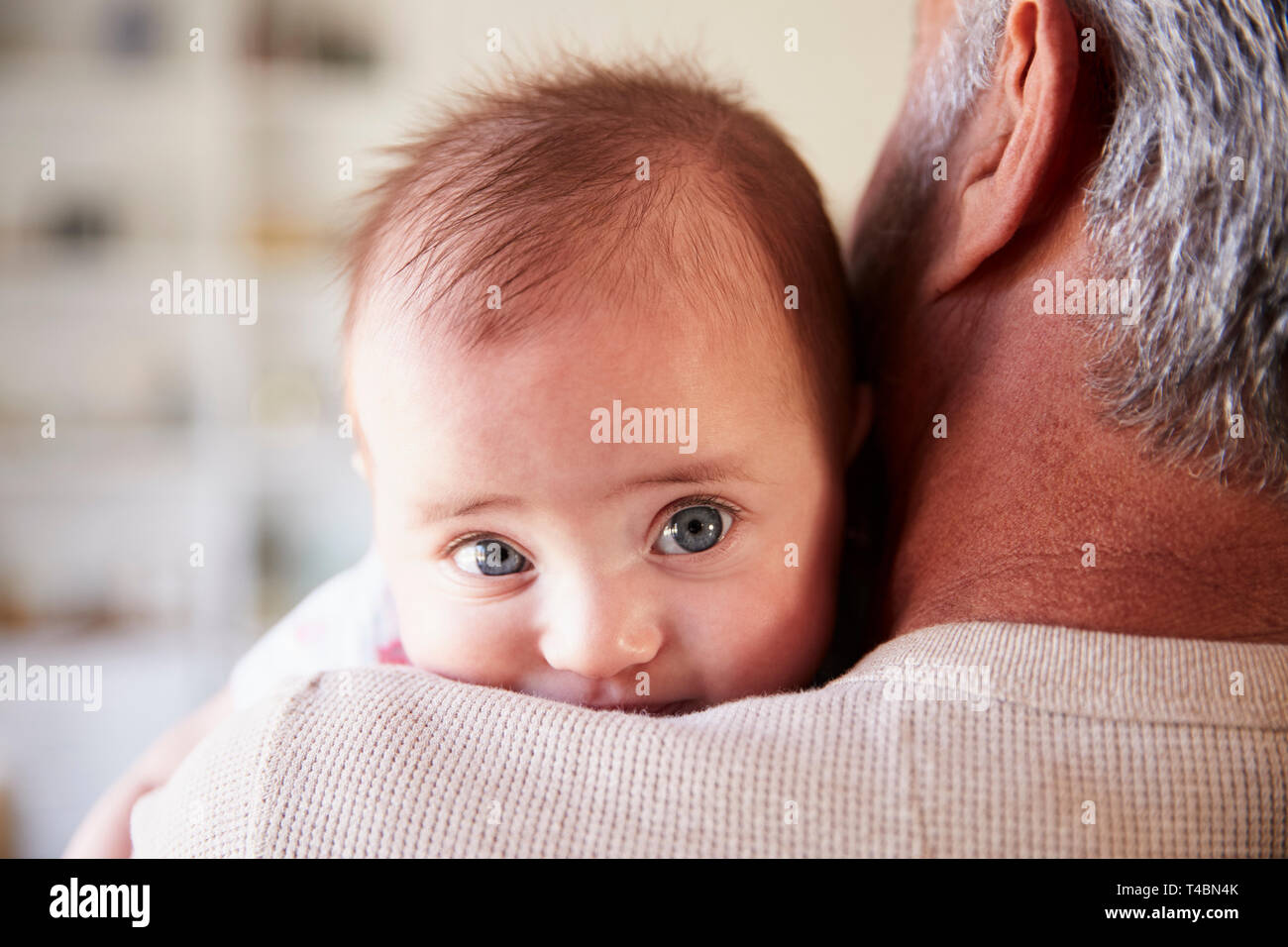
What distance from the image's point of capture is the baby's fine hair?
824 millimetres

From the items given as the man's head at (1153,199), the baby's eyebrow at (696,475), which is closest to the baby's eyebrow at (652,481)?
the baby's eyebrow at (696,475)

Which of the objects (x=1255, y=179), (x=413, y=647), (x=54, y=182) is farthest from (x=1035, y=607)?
(x=54, y=182)

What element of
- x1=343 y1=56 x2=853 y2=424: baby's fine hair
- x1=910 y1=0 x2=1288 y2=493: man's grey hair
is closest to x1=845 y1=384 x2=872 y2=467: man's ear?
x1=343 y1=56 x2=853 y2=424: baby's fine hair

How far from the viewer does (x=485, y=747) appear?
63cm

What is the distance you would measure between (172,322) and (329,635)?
9.03 feet

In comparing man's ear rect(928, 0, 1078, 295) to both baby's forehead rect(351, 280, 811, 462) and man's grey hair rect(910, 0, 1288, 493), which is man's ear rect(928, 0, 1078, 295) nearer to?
man's grey hair rect(910, 0, 1288, 493)

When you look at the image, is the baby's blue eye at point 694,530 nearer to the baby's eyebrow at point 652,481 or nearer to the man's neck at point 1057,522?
the baby's eyebrow at point 652,481

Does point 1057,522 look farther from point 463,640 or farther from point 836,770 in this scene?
point 463,640

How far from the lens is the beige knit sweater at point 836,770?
0.56 m

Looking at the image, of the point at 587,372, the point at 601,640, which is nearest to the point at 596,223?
the point at 587,372

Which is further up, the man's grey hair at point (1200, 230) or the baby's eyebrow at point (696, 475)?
the man's grey hair at point (1200, 230)

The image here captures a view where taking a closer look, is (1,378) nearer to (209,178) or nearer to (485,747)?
(209,178)

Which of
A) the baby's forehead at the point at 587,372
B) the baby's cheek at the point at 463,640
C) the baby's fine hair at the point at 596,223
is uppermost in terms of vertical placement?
the baby's fine hair at the point at 596,223

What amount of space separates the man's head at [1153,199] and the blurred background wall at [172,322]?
2712 mm
